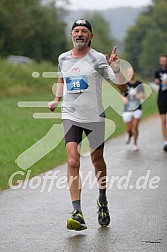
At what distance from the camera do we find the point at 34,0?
63625mm

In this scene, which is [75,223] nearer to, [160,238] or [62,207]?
[160,238]

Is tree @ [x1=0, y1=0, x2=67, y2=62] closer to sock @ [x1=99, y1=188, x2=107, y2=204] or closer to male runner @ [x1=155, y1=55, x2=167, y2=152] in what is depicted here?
male runner @ [x1=155, y1=55, x2=167, y2=152]

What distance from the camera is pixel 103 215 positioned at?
331 inches

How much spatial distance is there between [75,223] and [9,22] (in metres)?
45.7

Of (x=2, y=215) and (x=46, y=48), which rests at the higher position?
(x=2, y=215)

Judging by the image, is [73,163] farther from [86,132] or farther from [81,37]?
[81,37]

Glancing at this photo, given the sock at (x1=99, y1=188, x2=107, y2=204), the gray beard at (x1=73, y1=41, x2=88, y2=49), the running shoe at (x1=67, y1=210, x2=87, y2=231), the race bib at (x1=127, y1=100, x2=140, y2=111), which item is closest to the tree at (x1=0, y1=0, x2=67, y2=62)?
the race bib at (x1=127, y1=100, x2=140, y2=111)

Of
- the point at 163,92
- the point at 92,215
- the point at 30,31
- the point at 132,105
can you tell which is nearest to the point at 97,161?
the point at 92,215

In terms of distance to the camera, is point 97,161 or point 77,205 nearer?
point 77,205

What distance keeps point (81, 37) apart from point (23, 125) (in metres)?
14.2

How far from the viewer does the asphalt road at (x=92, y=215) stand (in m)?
7.39

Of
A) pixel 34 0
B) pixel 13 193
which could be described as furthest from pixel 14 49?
pixel 13 193

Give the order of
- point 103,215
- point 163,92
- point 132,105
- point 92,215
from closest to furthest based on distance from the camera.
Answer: point 103,215 → point 92,215 → point 163,92 → point 132,105

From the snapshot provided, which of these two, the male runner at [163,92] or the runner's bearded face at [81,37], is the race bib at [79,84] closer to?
the runner's bearded face at [81,37]
